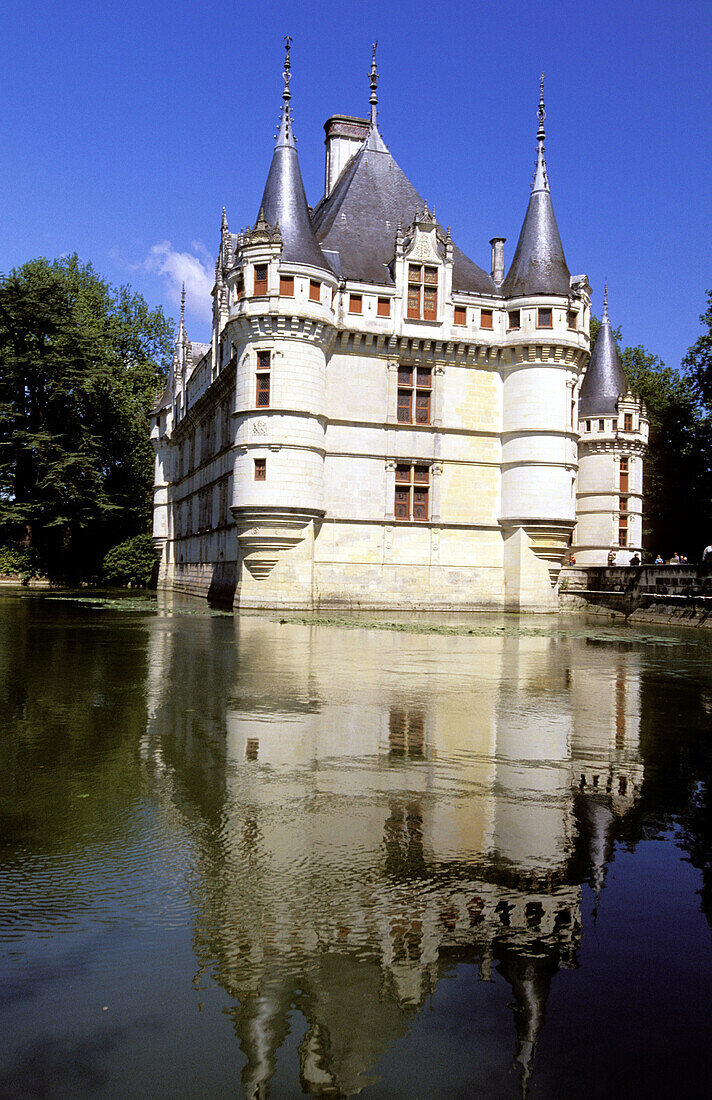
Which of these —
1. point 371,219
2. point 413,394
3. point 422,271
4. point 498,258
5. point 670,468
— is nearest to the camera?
point 422,271

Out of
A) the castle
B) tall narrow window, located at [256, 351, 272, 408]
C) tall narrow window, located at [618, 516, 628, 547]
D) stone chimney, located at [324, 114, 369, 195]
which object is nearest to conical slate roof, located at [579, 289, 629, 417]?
tall narrow window, located at [618, 516, 628, 547]

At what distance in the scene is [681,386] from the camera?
153 feet

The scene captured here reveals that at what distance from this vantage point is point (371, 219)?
30766 millimetres

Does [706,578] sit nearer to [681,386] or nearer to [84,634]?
[84,634]

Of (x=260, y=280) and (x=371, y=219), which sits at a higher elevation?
(x=371, y=219)

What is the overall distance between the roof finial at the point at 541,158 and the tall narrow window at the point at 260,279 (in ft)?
35.2

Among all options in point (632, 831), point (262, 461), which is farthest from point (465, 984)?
point (262, 461)

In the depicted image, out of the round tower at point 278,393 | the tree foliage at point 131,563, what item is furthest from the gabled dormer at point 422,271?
the tree foliage at point 131,563

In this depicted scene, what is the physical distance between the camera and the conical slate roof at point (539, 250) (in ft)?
95.0

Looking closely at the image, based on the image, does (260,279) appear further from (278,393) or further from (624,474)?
(624,474)

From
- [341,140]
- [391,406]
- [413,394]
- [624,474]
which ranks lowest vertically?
[624,474]

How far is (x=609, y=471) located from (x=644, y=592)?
13525 mm

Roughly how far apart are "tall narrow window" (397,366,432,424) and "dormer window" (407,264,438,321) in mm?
1772

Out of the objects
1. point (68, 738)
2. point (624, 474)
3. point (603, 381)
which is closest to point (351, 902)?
point (68, 738)
